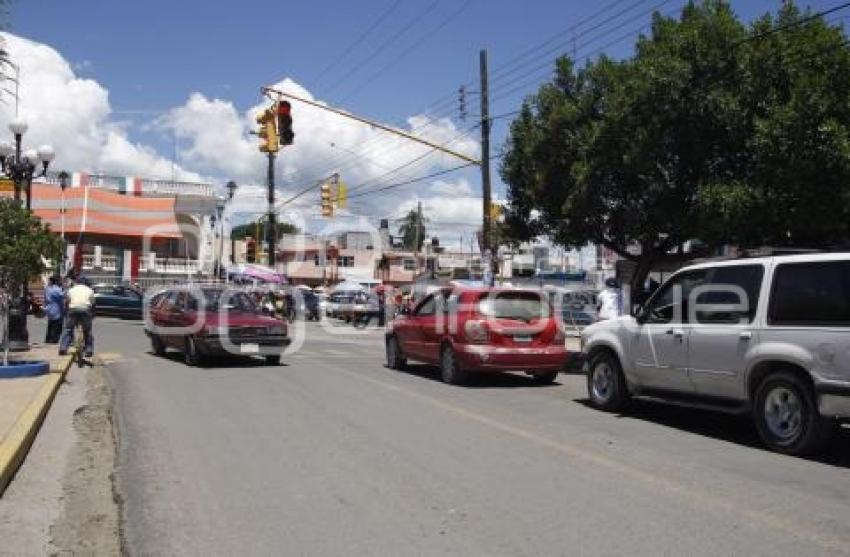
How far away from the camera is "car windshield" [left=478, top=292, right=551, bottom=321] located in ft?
47.0

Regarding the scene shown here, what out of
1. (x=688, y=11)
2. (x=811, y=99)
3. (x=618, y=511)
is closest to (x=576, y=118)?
(x=688, y=11)

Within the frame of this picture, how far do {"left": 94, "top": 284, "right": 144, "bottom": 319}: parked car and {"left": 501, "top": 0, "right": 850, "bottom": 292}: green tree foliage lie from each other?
21.6m

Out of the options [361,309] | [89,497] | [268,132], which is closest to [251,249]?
[361,309]

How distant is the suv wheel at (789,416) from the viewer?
848cm

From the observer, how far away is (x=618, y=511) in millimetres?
6520

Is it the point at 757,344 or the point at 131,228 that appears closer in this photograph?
the point at 757,344

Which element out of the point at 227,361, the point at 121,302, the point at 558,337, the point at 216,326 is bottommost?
the point at 227,361

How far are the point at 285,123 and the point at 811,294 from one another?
1728cm

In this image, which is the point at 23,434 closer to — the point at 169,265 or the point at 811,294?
the point at 811,294

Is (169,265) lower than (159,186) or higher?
lower

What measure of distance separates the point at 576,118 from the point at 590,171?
75.1 inches

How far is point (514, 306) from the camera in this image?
14.5m

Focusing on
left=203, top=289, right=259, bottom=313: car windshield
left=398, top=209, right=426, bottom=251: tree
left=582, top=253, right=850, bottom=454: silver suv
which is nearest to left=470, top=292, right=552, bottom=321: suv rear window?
left=582, top=253, right=850, bottom=454: silver suv

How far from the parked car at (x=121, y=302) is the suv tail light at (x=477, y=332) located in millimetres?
26010
